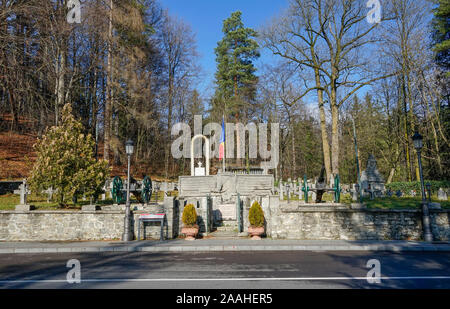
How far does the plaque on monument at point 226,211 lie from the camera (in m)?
16.2

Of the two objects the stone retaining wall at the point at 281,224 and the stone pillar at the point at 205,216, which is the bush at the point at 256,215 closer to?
the stone retaining wall at the point at 281,224

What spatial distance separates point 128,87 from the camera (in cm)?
2956

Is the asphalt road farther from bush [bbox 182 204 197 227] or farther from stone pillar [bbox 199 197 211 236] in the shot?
stone pillar [bbox 199 197 211 236]

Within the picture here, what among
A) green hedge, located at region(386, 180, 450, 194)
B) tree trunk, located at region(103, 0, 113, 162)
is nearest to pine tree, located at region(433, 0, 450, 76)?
green hedge, located at region(386, 180, 450, 194)

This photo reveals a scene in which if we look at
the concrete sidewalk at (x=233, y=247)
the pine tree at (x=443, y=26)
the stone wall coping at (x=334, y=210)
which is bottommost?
the concrete sidewalk at (x=233, y=247)

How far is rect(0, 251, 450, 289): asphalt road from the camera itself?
20.9 feet

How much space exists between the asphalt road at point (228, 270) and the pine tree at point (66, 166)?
4706mm

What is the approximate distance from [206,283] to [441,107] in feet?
101

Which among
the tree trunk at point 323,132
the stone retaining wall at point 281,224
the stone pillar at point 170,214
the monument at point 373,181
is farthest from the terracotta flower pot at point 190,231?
the tree trunk at point 323,132

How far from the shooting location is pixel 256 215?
12.9 m

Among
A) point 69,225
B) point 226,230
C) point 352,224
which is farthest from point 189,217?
point 352,224

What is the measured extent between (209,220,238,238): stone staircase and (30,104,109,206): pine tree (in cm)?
669

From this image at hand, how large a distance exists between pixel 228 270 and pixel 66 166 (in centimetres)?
1112
